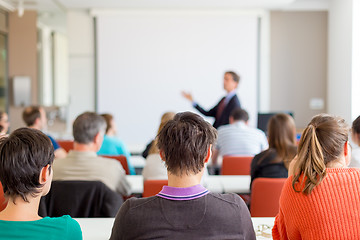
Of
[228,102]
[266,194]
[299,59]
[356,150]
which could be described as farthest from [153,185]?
[299,59]

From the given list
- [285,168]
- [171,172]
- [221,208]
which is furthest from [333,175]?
[285,168]

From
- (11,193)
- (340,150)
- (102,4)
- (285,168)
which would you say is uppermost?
(102,4)

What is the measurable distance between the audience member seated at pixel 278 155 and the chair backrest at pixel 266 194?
0.38m

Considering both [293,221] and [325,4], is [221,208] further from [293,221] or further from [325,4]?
[325,4]

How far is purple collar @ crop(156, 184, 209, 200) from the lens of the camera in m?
1.35

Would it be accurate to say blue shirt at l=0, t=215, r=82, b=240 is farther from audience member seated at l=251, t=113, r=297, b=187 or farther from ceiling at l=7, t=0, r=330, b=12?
ceiling at l=7, t=0, r=330, b=12

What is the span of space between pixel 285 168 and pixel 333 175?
1384 mm

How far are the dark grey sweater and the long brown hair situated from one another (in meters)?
1.69

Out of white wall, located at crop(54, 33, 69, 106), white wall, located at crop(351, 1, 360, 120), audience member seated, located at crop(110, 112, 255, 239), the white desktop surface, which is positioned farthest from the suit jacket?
white wall, located at crop(54, 33, 69, 106)

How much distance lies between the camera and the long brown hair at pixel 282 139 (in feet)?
9.73

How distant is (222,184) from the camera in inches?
123

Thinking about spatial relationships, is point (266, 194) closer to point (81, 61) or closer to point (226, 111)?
point (226, 111)

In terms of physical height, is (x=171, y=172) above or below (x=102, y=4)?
below

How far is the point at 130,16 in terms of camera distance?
7297mm
